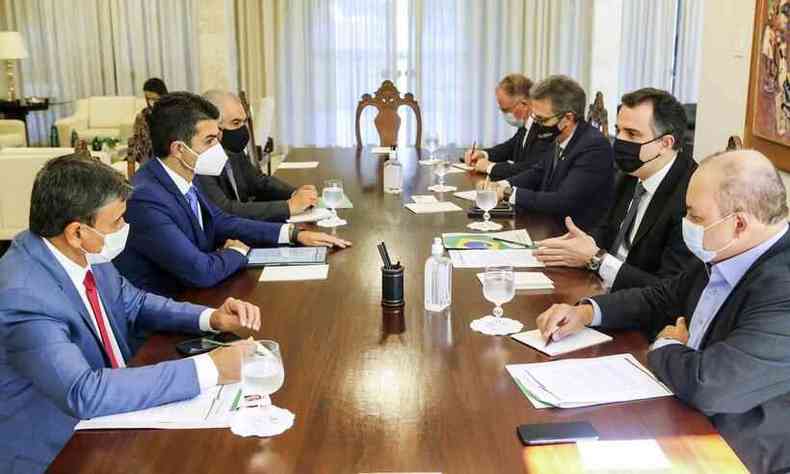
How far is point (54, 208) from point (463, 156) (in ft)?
11.6

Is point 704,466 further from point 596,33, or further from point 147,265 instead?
point 596,33

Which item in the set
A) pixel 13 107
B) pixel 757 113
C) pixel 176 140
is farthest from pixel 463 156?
pixel 13 107

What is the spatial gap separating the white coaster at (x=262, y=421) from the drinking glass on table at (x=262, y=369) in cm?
5

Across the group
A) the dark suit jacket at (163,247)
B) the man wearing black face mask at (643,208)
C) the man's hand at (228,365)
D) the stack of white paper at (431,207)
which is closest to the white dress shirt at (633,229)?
the man wearing black face mask at (643,208)

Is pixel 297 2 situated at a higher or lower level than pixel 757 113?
higher

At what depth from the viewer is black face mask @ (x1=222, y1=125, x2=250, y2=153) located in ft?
12.2

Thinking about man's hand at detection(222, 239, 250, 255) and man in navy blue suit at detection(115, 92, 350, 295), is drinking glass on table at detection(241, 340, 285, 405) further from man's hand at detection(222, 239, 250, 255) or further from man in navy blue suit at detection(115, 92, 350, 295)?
man's hand at detection(222, 239, 250, 255)

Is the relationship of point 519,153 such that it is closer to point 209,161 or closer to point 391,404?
point 209,161

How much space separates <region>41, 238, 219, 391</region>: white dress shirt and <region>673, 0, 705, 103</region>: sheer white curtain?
7.18 metres

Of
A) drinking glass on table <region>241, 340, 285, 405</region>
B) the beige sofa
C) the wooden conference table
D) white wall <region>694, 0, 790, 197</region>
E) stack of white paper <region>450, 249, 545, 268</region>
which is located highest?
white wall <region>694, 0, 790, 197</region>

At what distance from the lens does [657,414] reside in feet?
4.94

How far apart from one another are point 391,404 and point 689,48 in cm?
755

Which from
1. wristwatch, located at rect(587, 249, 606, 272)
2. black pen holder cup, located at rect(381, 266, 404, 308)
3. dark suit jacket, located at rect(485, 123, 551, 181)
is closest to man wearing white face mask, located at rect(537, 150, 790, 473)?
black pen holder cup, located at rect(381, 266, 404, 308)

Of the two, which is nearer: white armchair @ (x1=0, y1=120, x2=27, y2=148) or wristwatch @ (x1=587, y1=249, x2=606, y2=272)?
wristwatch @ (x1=587, y1=249, x2=606, y2=272)
